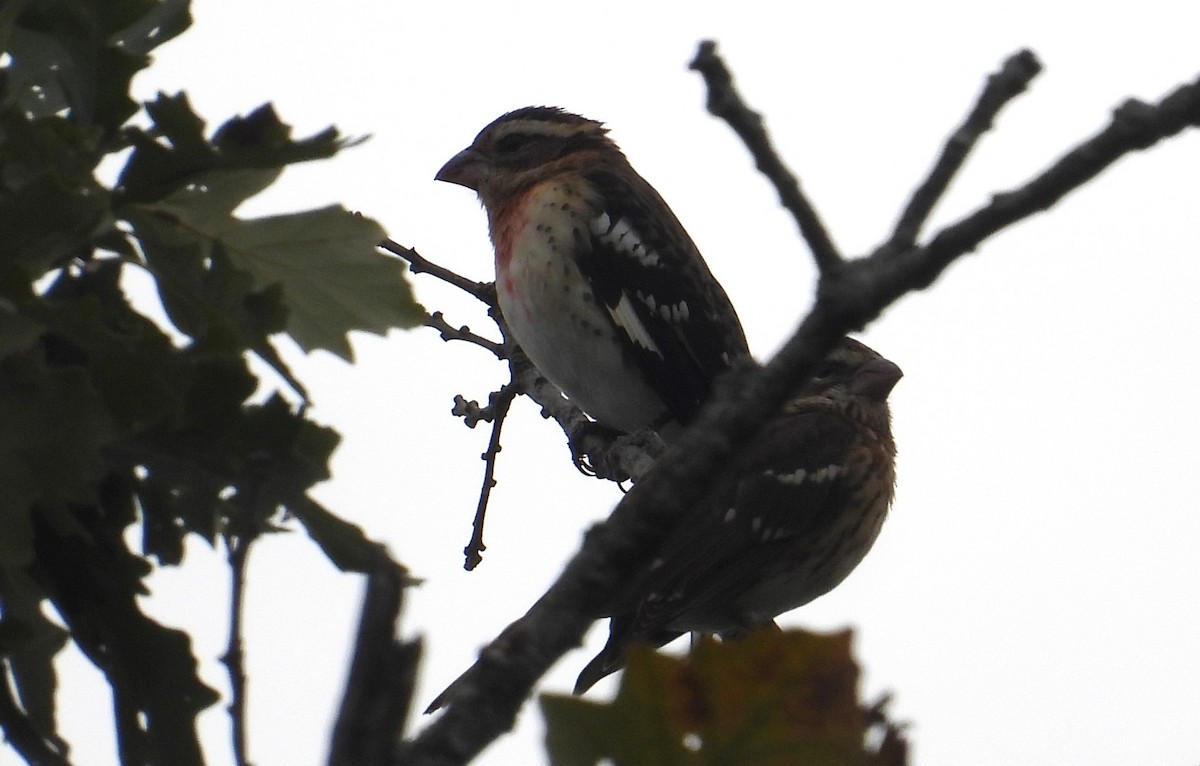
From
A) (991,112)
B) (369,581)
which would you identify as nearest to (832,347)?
(991,112)

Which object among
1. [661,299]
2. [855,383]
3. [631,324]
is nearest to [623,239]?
[661,299]

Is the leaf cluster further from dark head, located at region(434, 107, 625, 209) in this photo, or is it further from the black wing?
dark head, located at region(434, 107, 625, 209)

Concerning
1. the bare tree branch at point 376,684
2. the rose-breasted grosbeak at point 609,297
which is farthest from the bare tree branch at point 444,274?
the bare tree branch at point 376,684

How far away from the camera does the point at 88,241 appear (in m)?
2.11

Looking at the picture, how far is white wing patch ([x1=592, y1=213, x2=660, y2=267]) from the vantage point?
19.5ft

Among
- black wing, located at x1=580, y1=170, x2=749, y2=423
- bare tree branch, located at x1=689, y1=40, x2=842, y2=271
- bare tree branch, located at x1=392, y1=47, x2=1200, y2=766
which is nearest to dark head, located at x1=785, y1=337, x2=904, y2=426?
black wing, located at x1=580, y1=170, x2=749, y2=423

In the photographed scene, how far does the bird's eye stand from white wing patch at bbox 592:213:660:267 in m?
0.89

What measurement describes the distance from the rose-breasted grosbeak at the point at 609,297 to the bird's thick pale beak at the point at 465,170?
19cm

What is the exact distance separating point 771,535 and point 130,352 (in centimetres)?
377

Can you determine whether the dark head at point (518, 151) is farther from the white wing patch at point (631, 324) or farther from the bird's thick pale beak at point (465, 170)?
the white wing patch at point (631, 324)

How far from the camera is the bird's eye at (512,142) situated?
675cm

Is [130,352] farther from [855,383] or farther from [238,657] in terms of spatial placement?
[855,383]

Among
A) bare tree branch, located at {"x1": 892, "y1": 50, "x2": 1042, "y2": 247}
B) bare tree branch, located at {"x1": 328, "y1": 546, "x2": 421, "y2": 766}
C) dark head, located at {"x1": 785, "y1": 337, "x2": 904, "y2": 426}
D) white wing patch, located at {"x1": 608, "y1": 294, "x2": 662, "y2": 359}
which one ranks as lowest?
bare tree branch, located at {"x1": 328, "y1": 546, "x2": 421, "y2": 766}

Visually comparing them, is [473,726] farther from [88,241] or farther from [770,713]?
[88,241]
